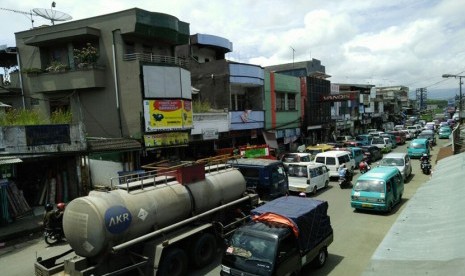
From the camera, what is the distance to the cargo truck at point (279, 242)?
8.69 meters

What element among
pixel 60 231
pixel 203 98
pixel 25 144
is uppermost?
pixel 203 98

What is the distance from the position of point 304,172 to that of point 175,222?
37.0 feet

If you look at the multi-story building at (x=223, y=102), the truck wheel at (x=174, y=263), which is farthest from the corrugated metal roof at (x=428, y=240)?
the multi-story building at (x=223, y=102)

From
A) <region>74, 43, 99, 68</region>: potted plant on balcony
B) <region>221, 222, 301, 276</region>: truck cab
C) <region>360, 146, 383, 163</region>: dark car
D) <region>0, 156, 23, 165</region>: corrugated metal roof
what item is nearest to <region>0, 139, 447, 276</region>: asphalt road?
<region>221, 222, 301, 276</region>: truck cab

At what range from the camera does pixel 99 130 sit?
24.0 m

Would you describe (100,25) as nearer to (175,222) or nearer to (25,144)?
(25,144)

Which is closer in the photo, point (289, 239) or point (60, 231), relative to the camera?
point (289, 239)

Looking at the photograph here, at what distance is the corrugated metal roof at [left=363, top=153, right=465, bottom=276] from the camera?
17.6 ft

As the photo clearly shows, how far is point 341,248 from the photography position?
12195mm

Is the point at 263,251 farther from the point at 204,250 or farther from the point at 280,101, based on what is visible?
the point at 280,101

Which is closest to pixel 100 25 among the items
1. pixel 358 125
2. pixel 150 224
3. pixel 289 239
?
pixel 150 224

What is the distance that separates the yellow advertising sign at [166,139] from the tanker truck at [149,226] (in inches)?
396

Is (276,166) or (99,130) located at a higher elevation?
(99,130)

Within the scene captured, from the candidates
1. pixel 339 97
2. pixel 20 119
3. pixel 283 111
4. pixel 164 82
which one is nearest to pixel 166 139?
pixel 164 82
